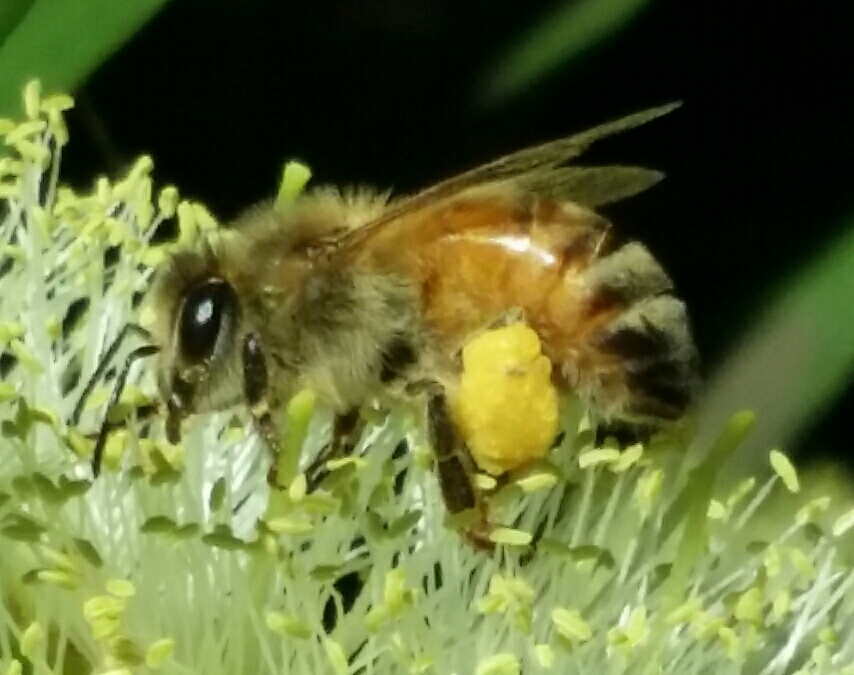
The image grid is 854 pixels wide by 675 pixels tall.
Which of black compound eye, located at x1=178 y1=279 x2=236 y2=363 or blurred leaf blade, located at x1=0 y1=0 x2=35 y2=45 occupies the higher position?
blurred leaf blade, located at x1=0 y1=0 x2=35 y2=45

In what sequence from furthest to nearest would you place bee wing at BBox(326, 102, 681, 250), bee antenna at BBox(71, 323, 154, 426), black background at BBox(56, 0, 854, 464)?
black background at BBox(56, 0, 854, 464), bee antenna at BBox(71, 323, 154, 426), bee wing at BBox(326, 102, 681, 250)

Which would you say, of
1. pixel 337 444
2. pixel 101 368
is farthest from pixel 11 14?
pixel 337 444

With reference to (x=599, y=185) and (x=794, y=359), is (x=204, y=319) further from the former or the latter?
(x=794, y=359)

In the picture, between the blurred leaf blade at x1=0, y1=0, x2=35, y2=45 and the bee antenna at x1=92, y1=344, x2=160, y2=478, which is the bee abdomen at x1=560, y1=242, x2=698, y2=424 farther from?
the blurred leaf blade at x1=0, y1=0, x2=35, y2=45

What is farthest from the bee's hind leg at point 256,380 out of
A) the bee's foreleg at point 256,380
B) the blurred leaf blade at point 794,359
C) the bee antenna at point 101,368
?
the blurred leaf blade at point 794,359

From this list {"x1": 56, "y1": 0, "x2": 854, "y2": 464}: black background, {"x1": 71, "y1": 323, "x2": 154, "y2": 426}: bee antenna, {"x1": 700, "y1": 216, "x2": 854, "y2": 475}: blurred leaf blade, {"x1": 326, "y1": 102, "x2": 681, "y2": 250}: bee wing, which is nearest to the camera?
{"x1": 326, "y1": 102, "x2": 681, "y2": 250}: bee wing

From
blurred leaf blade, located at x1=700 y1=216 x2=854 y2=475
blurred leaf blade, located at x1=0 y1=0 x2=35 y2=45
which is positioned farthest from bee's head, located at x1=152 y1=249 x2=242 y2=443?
blurred leaf blade, located at x1=700 y1=216 x2=854 y2=475

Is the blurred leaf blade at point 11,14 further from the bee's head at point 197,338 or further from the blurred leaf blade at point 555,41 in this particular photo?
the blurred leaf blade at point 555,41
